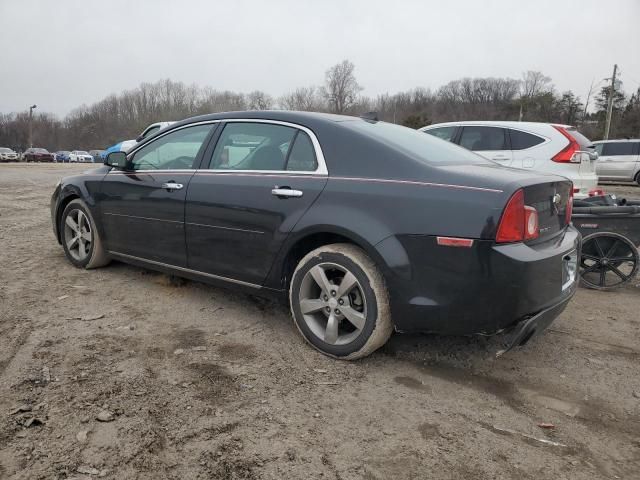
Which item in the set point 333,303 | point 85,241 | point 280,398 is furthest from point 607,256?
point 85,241

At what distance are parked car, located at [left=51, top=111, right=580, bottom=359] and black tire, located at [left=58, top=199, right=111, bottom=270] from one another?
2.13 feet

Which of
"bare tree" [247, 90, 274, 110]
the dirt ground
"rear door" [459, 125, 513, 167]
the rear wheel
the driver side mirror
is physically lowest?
the dirt ground

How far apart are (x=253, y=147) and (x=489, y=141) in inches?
194

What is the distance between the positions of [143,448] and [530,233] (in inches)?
84.3

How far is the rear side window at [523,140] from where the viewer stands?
6.85 metres

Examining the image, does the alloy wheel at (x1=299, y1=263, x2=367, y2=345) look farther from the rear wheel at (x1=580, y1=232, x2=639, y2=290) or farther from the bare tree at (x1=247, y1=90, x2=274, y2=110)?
the bare tree at (x1=247, y1=90, x2=274, y2=110)

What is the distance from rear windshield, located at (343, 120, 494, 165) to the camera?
9.93ft

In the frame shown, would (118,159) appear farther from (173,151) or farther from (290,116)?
(290,116)

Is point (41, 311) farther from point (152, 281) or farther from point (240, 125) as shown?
point (240, 125)

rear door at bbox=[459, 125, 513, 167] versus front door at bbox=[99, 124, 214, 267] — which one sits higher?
rear door at bbox=[459, 125, 513, 167]

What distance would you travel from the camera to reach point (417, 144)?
329 centimetres

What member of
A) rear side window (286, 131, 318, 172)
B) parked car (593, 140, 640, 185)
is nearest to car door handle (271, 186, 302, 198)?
rear side window (286, 131, 318, 172)

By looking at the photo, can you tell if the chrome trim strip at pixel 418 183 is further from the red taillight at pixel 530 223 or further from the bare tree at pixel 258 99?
the bare tree at pixel 258 99

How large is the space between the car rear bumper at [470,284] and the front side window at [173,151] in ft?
6.19
